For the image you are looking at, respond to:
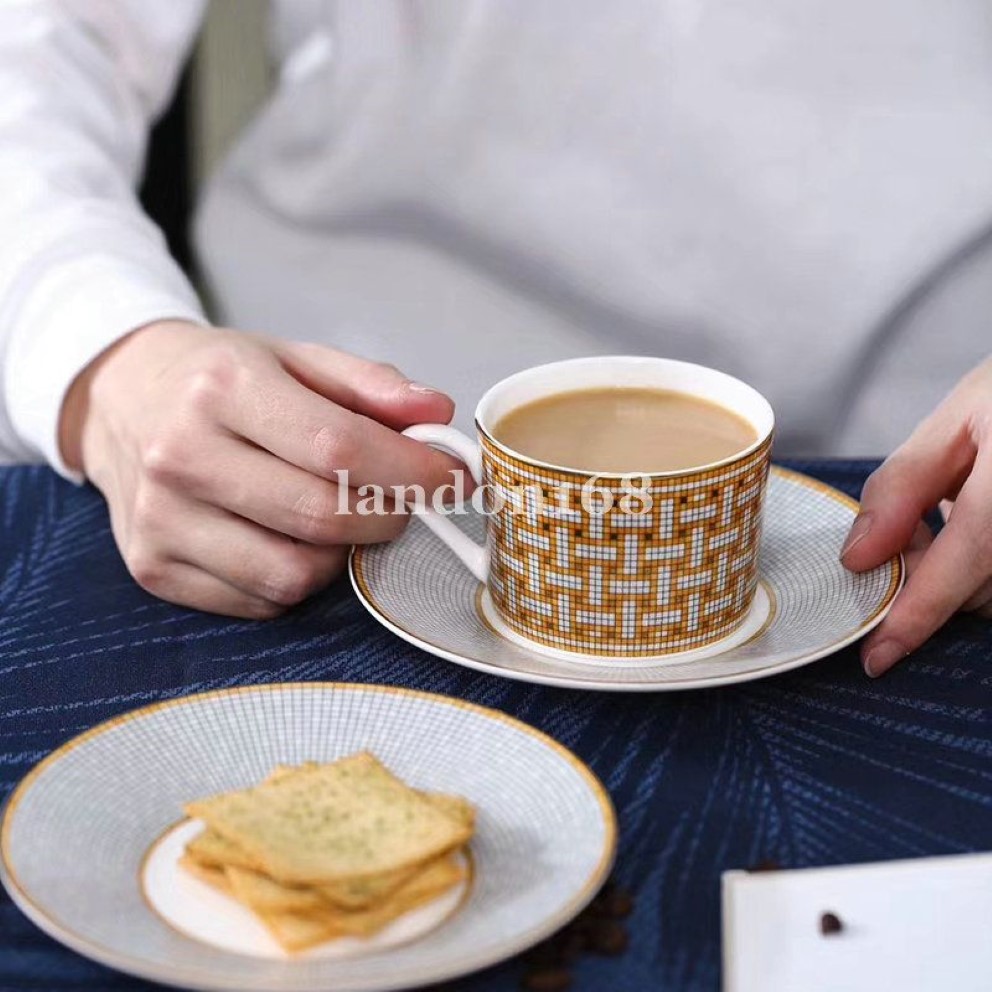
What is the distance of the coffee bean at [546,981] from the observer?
2.01ft

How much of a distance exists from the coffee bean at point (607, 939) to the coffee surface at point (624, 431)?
0.30 m

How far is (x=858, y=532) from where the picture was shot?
3.05ft

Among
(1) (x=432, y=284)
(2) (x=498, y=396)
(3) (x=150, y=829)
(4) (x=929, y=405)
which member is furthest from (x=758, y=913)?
(1) (x=432, y=284)

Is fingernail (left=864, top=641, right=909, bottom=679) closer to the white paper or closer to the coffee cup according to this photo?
the coffee cup

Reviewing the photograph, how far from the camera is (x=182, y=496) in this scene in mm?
955

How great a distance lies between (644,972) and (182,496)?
48 centimetres

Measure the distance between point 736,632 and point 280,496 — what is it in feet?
0.99

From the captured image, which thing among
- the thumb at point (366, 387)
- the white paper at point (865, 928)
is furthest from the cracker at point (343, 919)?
the thumb at point (366, 387)

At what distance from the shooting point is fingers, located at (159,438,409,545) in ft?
2.99

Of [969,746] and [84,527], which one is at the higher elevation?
[969,746]

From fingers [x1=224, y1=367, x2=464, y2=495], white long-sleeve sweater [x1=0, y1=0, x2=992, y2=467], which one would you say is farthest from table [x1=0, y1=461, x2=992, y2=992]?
white long-sleeve sweater [x1=0, y1=0, x2=992, y2=467]

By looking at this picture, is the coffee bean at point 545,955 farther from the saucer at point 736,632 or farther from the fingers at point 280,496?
the fingers at point 280,496

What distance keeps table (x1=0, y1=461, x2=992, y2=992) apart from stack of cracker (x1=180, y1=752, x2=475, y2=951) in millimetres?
56

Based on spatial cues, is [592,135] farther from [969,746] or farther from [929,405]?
[969,746]
